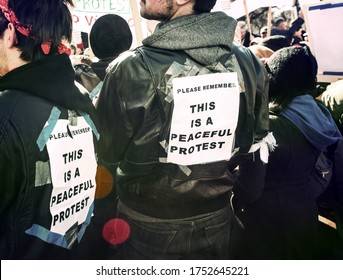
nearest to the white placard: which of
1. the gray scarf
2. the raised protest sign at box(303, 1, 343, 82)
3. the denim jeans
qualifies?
the denim jeans

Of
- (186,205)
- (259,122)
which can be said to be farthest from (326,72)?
(186,205)

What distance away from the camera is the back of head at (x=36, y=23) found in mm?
1354

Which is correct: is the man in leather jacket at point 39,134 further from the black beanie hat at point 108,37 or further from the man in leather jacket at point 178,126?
the black beanie hat at point 108,37

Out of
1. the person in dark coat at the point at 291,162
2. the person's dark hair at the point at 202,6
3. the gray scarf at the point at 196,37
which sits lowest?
the person in dark coat at the point at 291,162

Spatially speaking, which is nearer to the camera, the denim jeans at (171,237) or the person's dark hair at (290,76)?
the denim jeans at (171,237)

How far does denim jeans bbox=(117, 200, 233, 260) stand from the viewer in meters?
1.72

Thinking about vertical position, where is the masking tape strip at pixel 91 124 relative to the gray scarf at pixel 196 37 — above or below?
below

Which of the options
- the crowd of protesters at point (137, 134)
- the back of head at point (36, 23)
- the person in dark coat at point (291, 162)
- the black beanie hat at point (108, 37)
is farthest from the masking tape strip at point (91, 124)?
the black beanie hat at point (108, 37)

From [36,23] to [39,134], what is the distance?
0.45m

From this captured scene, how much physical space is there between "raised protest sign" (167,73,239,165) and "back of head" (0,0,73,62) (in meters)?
0.53

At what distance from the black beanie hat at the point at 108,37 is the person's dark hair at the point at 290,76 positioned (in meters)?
1.39

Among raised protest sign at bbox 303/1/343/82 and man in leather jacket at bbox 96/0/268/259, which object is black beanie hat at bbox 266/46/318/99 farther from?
raised protest sign at bbox 303/1/343/82

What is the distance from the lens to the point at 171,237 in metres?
1.72

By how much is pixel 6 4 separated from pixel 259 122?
132 cm
